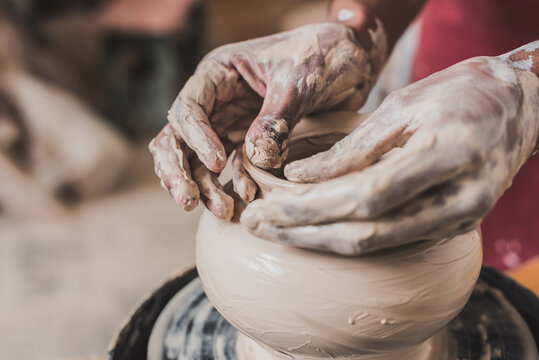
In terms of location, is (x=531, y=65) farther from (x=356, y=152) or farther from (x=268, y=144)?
(x=268, y=144)

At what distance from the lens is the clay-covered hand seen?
895 millimetres

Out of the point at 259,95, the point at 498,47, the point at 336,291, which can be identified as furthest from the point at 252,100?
the point at 498,47

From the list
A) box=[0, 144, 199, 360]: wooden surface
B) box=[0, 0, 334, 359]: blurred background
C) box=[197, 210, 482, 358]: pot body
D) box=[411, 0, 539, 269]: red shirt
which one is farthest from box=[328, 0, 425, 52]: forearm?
box=[0, 0, 334, 359]: blurred background

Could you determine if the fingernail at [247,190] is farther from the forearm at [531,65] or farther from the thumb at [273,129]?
the forearm at [531,65]

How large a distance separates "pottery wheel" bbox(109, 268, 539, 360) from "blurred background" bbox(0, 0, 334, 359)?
4.05ft

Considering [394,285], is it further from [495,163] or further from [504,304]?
[504,304]

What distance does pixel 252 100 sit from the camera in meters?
1.15

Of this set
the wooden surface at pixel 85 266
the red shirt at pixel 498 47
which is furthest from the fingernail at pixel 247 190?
the wooden surface at pixel 85 266

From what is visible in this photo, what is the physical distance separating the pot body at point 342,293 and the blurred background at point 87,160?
1.53 m

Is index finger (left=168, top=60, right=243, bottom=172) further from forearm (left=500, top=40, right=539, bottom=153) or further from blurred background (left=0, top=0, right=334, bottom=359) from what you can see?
blurred background (left=0, top=0, right=334, bottom=359)

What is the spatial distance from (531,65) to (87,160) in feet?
8.39

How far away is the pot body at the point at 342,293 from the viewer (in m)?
0.78

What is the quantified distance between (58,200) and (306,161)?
251cm

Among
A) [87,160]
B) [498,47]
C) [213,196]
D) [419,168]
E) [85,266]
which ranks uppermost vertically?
[419,168]
